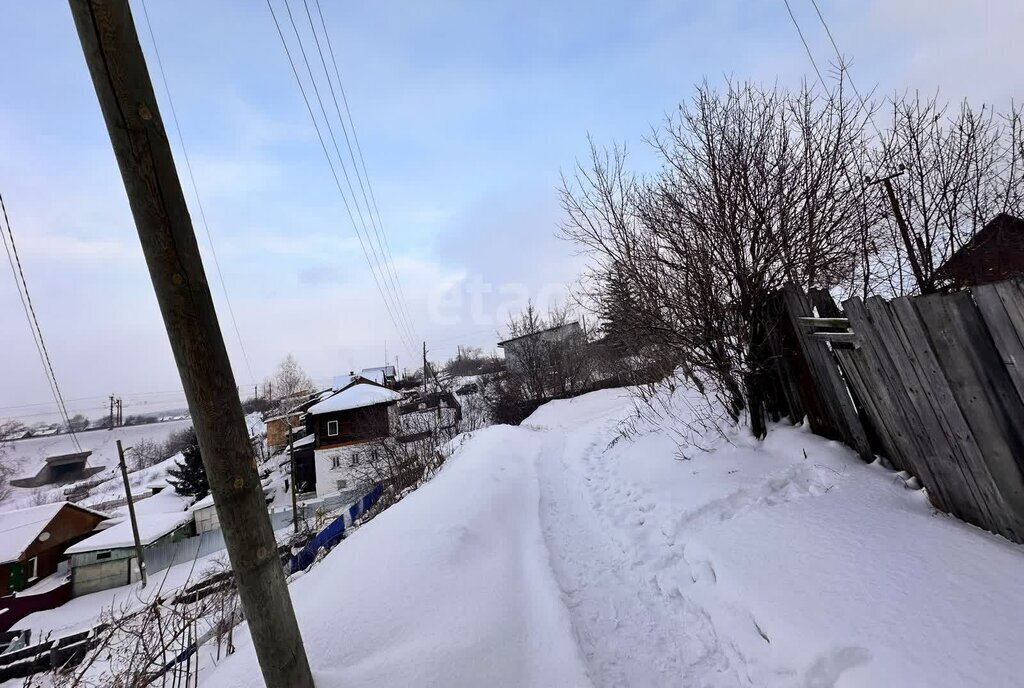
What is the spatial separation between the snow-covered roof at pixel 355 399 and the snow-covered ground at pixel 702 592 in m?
23.6

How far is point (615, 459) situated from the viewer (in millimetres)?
6258

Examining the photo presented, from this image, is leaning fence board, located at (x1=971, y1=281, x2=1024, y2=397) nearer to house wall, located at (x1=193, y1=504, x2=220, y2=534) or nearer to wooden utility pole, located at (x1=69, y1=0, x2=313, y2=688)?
wooden utility pole, located at (x1=69, y1=0, x2=313, y2=688)

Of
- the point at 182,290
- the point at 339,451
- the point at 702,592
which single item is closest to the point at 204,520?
the point at 339,451

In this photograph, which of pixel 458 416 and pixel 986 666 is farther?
pixel 458 416

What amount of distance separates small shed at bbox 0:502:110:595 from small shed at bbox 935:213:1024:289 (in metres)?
36.5

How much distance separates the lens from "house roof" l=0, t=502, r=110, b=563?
64.3 ft

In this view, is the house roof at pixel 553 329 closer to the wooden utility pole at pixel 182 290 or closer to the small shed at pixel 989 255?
the small shed at pixel 989 255

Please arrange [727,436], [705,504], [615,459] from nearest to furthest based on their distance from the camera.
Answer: [705,504] < [727,436] < [615,459]

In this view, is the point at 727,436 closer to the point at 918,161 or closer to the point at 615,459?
the point at 615,459

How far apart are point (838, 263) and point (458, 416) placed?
68.7 feet

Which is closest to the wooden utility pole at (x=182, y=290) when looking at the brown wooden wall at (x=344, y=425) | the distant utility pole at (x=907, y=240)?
the distant utility pole at (x=907, y=240)

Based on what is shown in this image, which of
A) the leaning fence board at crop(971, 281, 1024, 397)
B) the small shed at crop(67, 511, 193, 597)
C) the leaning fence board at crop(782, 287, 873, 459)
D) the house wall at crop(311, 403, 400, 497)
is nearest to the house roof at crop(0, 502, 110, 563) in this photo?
the small shed at crop(67, 511, 193, 597)

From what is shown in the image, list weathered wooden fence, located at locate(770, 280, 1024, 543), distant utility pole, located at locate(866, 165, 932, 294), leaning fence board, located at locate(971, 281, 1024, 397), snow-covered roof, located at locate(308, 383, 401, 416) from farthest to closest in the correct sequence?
1. snow-covered roof, located at locate(308, 383, 401, 416)
2. distant utility pole, located at locate(866, 165, 932, 294)
3. weathered wooden fence, located at locate(770, 280, 1024, 543)
4. leaning fence board, located at locate(971, 281, 1024, 397)

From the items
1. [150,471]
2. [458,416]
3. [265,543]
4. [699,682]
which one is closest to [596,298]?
[699,682]
